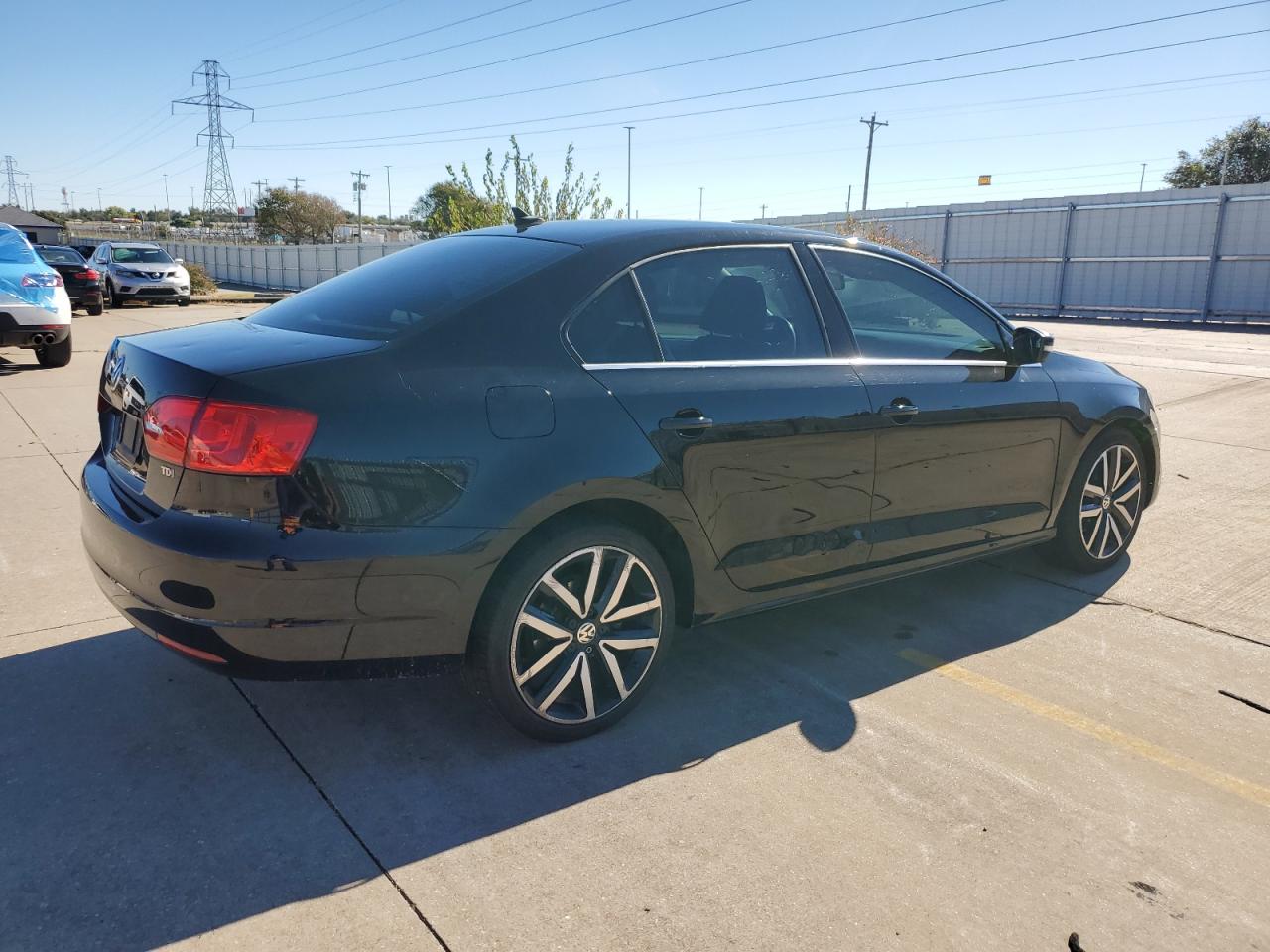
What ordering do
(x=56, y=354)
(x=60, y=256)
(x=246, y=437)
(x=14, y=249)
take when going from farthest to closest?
(x=60, y=256) < (x=56, y=354) < (x=14, y=249) < (x=246, y=437)

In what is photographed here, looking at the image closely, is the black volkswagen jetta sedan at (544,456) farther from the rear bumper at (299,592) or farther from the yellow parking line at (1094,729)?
the yellow parking line at (1094,729)

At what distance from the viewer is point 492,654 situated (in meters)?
2.93

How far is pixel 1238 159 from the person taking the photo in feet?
167

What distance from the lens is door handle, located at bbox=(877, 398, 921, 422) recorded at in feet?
12.4

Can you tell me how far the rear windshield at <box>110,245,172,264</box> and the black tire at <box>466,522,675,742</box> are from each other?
1019 inches

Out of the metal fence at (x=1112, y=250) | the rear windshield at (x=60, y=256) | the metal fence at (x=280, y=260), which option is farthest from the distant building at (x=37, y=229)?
the metal fence at (x=1112, y=250)

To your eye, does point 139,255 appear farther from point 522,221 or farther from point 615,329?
point 615,329

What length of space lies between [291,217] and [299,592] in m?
81.6

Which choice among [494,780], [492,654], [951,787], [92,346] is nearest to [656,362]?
[492,654]

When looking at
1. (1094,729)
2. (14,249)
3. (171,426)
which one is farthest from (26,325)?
(1094,729)

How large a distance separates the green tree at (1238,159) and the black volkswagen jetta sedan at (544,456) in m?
54.0

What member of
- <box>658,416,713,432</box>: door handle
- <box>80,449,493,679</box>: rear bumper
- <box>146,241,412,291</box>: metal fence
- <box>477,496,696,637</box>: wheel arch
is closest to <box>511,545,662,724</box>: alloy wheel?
<box>477,496,696,637</box>: wheel arch

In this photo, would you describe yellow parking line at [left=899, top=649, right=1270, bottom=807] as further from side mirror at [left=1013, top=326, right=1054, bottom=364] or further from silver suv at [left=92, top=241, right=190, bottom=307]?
silver suv at [left=92, top=241, right=190, bottom=307]

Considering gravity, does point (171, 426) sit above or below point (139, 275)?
above
